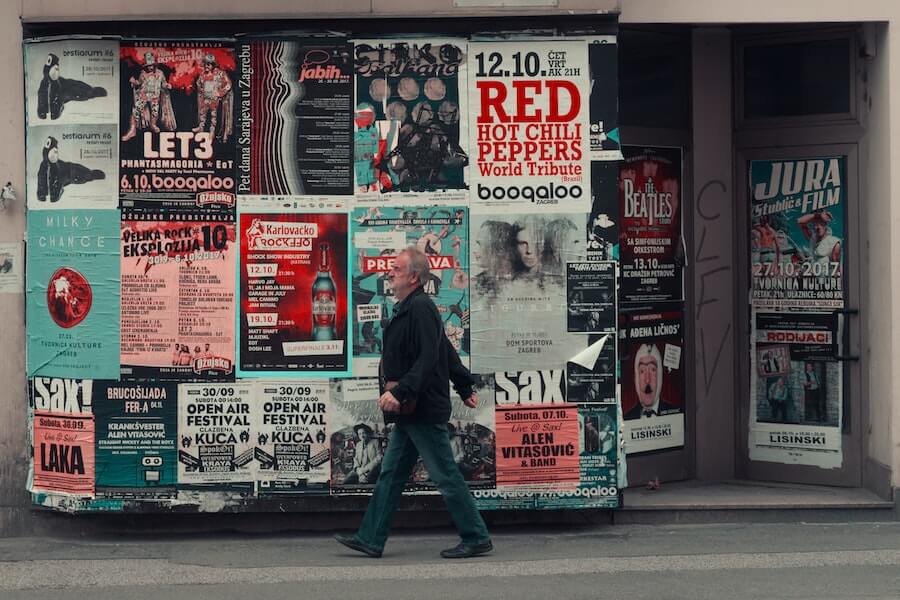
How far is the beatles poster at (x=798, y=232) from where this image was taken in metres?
10.1

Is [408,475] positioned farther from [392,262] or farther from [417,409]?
[392,262]

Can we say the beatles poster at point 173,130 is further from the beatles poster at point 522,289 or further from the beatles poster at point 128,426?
the beatles poster at point 522,289

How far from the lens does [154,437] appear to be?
9.20 m

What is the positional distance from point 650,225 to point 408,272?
2.74m

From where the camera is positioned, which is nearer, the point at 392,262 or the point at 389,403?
the point at 389,403

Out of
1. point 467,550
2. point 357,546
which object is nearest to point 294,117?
point 357,546

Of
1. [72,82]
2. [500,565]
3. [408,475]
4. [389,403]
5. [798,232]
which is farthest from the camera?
[798,232]

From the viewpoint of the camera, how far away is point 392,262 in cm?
920

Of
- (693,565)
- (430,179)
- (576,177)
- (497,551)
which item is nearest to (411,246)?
(430,179)

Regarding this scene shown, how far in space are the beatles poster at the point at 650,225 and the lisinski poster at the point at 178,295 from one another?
298 centimetres

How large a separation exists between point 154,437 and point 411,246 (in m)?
2.13

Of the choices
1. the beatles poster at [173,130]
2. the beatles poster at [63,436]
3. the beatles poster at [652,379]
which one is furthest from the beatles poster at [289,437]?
the beatles poster at [652,379]

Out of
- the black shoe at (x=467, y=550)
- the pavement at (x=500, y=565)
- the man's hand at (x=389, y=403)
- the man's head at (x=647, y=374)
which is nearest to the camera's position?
the pavement at (x=500, y=565)

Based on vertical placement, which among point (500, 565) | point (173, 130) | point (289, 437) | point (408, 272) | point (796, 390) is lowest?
point (500, 565)
